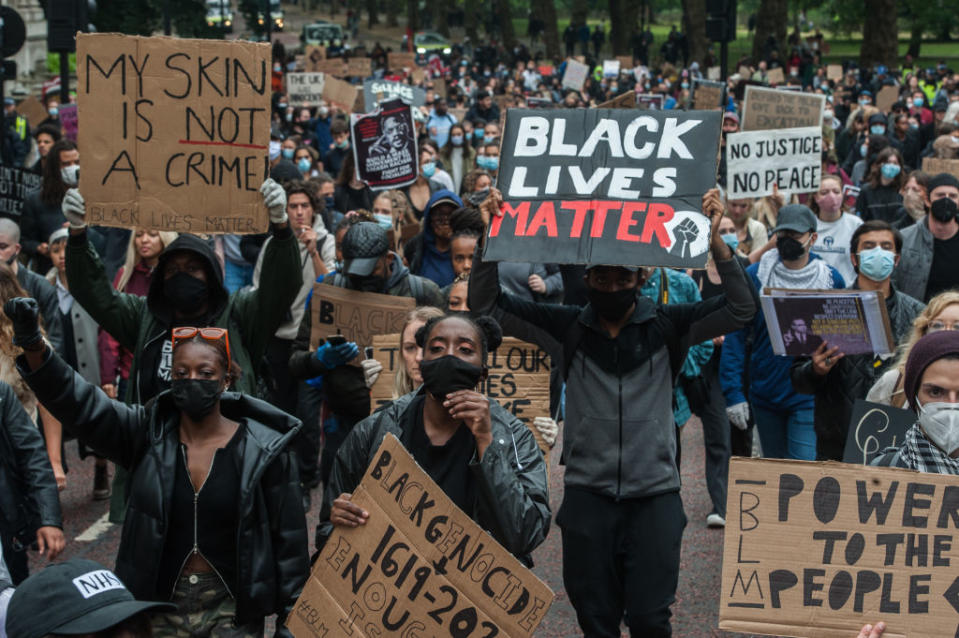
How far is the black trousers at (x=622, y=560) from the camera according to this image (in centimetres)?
487

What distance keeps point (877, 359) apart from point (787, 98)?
7.12 meters

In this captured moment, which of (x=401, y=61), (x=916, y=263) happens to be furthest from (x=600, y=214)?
(x=401, y=61)

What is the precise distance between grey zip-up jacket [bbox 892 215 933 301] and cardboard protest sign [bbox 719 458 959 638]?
5002mm

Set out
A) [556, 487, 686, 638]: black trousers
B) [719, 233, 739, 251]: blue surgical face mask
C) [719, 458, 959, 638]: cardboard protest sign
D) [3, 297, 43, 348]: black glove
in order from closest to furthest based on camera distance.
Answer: [719, 458, 959, 638]: cardboard protest sign → [3, 297, 43, 348]: black glove → [556, 487, 686, 638]: black trousers → [719, 233, 739, 251]: blue surgical face mask

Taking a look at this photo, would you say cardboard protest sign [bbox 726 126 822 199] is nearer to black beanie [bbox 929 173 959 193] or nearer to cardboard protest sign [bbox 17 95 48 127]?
black beanie [bbox 929 173 959 193]

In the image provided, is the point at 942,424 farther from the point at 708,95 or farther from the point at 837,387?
the point at 708,95

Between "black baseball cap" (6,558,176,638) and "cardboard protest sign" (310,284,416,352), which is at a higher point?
"black baseball cap" (6,558,176,638)

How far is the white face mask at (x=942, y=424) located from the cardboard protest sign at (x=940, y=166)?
814 centimetres

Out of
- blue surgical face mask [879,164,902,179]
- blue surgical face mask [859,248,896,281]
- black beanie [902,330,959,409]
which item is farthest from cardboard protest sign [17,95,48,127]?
black beanie [902,330,959,409]

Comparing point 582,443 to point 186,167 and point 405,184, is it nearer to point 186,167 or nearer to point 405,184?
point 186,167

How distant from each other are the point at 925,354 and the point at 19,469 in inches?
132

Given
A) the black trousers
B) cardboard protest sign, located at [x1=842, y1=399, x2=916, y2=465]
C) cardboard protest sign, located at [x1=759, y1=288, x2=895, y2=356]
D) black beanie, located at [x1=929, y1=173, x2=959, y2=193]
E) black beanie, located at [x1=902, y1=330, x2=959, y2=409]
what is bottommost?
the black trousers

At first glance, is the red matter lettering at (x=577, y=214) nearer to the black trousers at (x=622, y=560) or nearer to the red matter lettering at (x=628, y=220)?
the red matter lettering at (x=628, y=220)

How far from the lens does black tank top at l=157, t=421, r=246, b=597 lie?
4.15m
